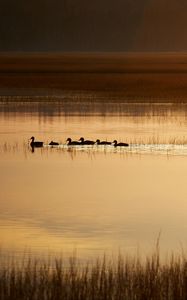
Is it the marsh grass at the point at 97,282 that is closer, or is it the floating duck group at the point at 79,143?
the marsh grass at the point at 97,282

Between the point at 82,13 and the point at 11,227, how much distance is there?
519 ft

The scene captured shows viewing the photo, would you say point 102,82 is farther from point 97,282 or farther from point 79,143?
point 97,282

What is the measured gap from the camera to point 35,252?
14.3 metres

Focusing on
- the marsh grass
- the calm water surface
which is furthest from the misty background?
the marsh grass

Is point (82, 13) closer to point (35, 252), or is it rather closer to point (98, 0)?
point (98, 0)

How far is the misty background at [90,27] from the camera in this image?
512ft

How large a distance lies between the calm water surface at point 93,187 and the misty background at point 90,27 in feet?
371

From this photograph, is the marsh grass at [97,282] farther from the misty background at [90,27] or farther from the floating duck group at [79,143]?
the misty background at [90,27]

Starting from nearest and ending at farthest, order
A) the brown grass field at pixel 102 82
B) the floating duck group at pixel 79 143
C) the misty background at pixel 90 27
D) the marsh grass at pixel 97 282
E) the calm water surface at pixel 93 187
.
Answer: the marsh grass at pixel 97 282 < the calm water surface at pixel 93 187 < the floating duck group at pixel 79 143 < the brown grass field at pixel 102 82 < the misty background at pixel 90 27

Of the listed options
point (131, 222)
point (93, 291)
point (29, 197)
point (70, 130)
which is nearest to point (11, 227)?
point (131, 222)

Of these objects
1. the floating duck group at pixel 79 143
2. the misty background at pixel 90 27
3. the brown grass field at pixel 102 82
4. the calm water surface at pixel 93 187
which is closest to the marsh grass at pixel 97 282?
the calm water surface at pixel 93 187

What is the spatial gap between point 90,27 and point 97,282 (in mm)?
154238

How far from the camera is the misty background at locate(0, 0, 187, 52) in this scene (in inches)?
6147

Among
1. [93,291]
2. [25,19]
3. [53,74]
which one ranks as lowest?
[93,291]
